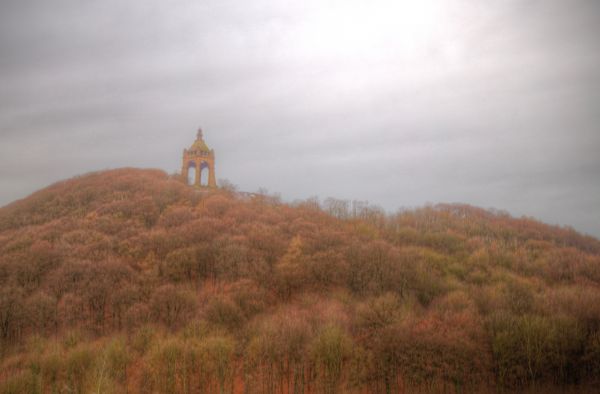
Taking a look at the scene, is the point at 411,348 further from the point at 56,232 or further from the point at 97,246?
the point at 56,232

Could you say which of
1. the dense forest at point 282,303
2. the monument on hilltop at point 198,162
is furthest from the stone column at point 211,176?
the dense forest at point 282,303

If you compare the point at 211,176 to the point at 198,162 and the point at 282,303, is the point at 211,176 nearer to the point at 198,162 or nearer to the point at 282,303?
the point at 198,162

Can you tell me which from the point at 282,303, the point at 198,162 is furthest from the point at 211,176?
the point at 282,303

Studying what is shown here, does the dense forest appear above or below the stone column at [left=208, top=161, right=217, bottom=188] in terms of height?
below

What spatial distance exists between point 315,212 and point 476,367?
23.0 metres

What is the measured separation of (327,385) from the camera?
661 inches

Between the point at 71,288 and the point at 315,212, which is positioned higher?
the point at 315,212

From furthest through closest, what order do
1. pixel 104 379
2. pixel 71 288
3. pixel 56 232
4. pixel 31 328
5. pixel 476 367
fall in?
pixel 56 232 → pixel 71 288 → pixel 31 328 → pixel 476 367 → pixel 104 379

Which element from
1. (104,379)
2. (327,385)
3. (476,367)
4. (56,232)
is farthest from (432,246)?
(56,232)

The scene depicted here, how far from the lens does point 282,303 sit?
23828mm

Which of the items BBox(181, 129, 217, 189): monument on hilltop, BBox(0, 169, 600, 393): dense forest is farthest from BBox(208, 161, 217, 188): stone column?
BBox(0, 169, 600, 393): dense forest

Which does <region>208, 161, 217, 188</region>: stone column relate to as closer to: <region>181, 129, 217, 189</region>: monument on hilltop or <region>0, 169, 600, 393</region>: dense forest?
<region>181, 129, 217, 189</region>: monument on hilltop

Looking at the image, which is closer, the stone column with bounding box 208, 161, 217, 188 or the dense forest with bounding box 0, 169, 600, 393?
the dense forest with bounding box 0, 169, 600, 393

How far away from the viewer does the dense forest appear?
54.9ft
